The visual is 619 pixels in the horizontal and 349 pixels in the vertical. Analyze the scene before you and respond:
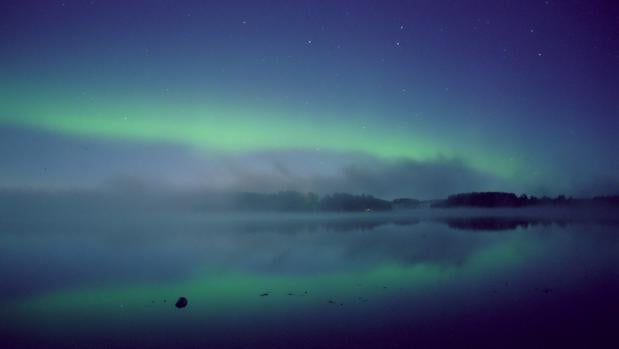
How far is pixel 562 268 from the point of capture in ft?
77.5

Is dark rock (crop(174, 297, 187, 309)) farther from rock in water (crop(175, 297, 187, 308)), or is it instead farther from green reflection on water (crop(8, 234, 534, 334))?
green reflection on water (crop(8, 234, 534, 334))

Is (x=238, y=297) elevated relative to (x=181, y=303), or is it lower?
lower

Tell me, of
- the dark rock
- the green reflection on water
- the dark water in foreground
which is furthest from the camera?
the dark rock

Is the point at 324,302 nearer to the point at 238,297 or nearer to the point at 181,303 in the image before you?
the point at 238,297

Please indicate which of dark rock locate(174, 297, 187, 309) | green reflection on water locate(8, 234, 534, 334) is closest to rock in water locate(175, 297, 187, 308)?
dark rock locate(174, 297, 187, 309)

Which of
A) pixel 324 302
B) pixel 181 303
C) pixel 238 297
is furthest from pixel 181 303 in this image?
pixel 324 302

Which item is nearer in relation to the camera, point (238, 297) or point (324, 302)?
point (324, 302)

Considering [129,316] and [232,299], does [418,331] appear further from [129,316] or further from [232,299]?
[129,316]

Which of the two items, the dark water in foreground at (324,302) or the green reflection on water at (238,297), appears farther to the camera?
the green reflection on water at (238,297)

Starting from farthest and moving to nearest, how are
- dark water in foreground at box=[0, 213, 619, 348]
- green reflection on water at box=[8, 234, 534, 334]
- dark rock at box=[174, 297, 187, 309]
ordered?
dark rock at box=[174, 297, 187, 309] → green reflection on water at box=[8, 234, 534, 334] → dark water in foreground at box=[0, 213, 619, 348]

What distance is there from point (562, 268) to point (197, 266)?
27.2 meters

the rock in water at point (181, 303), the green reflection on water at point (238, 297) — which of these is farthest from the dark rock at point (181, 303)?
the green reflection on water at point (238, 297)

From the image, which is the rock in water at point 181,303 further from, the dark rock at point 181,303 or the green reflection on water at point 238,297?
the green reflection on water at point 238,297

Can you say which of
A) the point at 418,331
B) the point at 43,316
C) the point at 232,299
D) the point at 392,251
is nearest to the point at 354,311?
the point at 418,331
